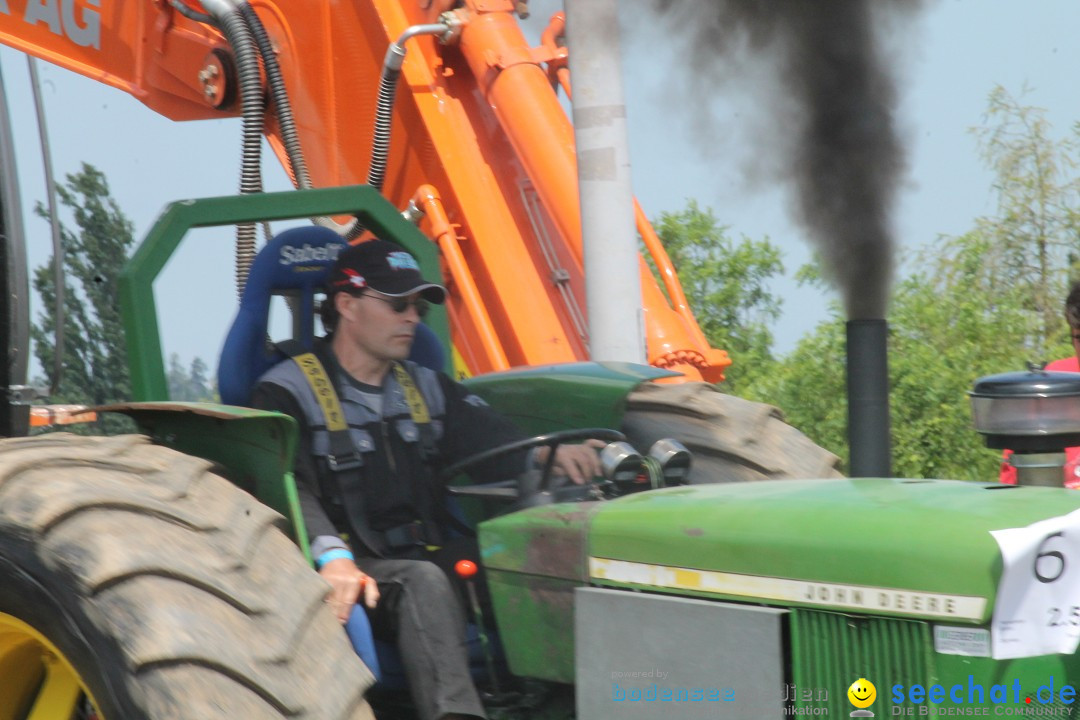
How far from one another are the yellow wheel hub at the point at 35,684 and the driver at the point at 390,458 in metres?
0.47

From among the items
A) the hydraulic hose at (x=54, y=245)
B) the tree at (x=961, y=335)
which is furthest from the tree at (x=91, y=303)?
the tree at (x=961, y=335)

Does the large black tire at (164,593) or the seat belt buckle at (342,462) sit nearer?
the large black tire at (164,593)

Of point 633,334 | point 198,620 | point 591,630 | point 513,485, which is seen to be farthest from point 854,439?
point 198,620

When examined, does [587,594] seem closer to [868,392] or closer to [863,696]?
[863,696]

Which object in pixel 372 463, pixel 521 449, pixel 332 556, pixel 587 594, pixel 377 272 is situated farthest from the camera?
pixel 377 272

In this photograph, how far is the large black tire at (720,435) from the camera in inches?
128

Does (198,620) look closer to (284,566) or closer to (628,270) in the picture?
(284,566)

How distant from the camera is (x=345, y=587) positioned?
102 inches

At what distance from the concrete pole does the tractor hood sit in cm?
208

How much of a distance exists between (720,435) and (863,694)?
1.12 metres

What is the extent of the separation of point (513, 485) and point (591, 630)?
68 centimetres

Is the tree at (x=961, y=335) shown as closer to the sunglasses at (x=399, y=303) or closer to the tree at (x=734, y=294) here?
the tree at (x=734, y=294)

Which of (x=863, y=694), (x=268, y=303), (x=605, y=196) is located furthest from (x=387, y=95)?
(x=863, y=694)

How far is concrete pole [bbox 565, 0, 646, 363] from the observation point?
15.4 feet
